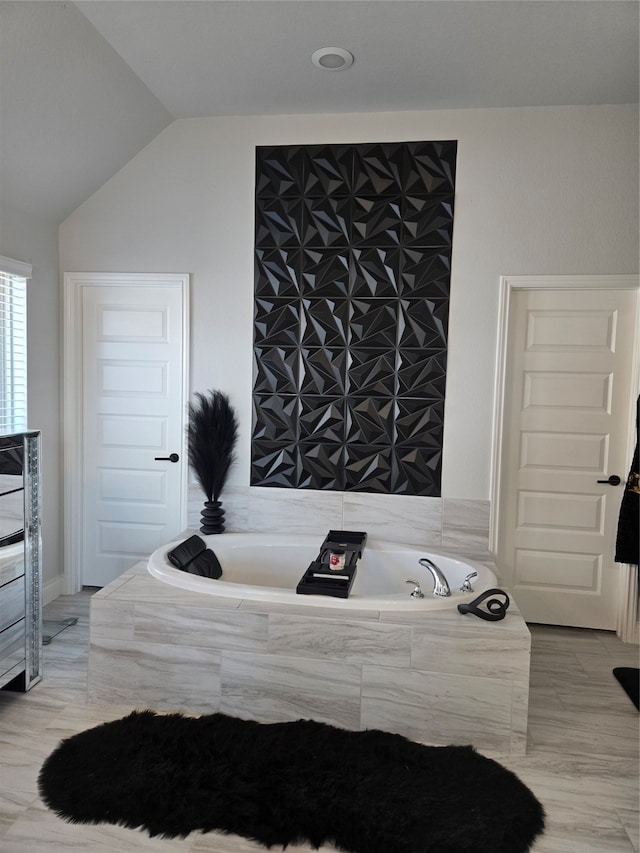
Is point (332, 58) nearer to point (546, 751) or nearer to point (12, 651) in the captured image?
point (12, 651)

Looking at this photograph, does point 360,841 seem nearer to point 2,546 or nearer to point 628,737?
point 628,737

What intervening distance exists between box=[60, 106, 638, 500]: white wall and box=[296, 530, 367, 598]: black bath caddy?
66 cm

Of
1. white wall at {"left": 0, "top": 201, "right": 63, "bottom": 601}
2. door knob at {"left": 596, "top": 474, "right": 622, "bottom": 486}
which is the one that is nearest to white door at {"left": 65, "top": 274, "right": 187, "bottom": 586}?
white wall at {"left": 0, "top": 201, "right": 63, "bottom": 601}

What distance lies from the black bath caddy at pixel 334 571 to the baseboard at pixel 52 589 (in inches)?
70.6

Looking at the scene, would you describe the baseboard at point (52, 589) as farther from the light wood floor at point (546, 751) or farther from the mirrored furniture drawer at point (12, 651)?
the mirrored furniture drawer at point (12, 651)

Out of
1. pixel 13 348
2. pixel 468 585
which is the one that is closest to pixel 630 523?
pixel 468 585

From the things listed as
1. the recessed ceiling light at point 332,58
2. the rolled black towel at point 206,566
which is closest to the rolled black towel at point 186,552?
the rolled black towel at point 206,566

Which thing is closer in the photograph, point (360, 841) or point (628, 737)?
point (360, 841)

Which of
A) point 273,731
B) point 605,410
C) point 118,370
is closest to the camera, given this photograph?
point 273,731

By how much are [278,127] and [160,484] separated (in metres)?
2.30

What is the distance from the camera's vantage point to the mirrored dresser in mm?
2627

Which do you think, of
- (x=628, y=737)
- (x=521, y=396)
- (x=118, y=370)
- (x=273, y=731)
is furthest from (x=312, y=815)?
(x=118, y=370)

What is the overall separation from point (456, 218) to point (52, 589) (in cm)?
333

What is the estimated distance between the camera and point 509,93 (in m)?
3.24
